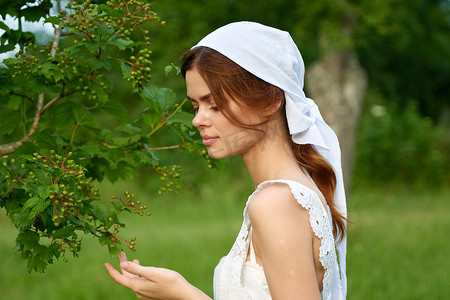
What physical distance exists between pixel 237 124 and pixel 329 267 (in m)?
0.58

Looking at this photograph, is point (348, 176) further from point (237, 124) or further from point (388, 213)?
point (237, 124)

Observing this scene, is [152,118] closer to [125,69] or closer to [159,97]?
[159,97]

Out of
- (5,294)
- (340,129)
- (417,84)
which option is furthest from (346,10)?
(417,84)

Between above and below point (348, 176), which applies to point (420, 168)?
below

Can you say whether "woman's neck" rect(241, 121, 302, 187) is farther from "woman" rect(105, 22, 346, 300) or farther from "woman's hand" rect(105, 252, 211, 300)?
"woman's hand" rect(105, 252, 211, 300)

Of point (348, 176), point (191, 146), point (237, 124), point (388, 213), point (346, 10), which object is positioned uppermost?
point (237, 124)

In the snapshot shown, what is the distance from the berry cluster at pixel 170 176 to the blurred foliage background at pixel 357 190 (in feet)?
0.55

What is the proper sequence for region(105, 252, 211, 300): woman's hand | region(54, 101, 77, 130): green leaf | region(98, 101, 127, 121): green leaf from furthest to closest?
region(98, 101, 127, 121): green leaf
region(54, 101, 77, 130): green leaf
region(105, 252, 211, 300): woman's hand

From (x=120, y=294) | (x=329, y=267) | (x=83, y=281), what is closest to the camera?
(x=329, y=267)

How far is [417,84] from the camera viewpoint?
20.5m

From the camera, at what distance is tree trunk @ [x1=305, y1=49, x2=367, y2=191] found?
837 cm

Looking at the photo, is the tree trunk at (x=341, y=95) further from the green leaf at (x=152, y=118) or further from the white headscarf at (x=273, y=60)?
the white headscarf at (x=273, y=60)

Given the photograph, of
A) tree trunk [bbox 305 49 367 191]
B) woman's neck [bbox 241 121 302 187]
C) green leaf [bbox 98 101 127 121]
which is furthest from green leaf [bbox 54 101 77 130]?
tree trunk [bbox 305 49 367 191]

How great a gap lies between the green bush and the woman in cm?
1126
